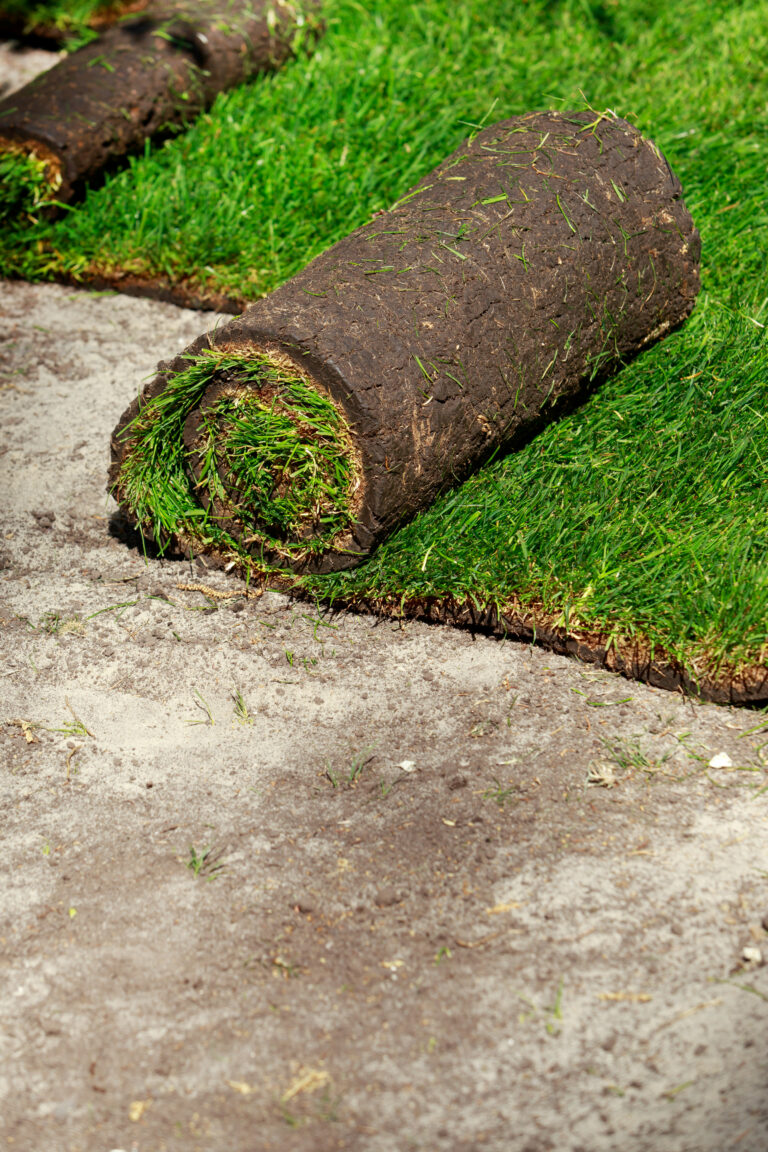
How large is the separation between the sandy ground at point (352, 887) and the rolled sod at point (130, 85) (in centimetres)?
251

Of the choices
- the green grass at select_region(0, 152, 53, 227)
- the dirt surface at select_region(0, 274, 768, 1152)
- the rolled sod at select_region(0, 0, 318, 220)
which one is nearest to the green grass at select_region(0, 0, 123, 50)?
the rolled sod at select_region(0, 0, 318, 220)

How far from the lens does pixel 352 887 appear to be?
7.72ft

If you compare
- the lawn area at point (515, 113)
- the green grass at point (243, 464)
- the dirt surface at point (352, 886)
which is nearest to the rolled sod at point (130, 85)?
the lawn area at point (515, 113)

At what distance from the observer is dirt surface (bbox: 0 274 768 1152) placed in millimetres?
1965

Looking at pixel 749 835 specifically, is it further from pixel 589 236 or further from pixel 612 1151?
pixel 589 236

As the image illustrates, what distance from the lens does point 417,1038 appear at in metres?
2.06

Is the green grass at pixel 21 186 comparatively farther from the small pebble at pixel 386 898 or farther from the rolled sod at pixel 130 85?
the small pebble at pixel 386 898

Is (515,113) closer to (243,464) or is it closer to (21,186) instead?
(21,186)

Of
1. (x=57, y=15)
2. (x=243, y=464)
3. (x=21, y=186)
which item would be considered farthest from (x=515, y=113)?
(x=57, y=15)

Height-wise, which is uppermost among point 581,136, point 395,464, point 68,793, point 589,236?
point 581,136

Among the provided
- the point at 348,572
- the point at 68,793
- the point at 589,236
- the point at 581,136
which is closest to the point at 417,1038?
the point at 68,793

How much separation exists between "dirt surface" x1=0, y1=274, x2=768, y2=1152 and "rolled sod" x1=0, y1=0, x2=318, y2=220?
249 cm

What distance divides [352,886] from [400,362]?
147 cm

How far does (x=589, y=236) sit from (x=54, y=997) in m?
2.83
